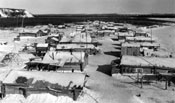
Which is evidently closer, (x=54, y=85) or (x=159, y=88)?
(x=54, y=85)

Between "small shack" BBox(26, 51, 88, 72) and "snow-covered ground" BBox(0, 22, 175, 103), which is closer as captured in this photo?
"snow-covered ground" BBox(0, 22, 175, 103)

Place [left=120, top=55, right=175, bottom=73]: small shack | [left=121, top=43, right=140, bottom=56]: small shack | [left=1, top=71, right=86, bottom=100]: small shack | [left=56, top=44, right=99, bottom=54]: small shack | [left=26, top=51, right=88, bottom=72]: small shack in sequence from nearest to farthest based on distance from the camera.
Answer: [left=1, top=71, right=86, bottom=100]: small shack → [left=120, top=55, right=175, bottom=73]: small shack → [left=26, top=51, right=88, bottom=72]: small shack → [left=121, top=43, right=140, bottom=56]: small shack → [left=56, top=44, right=99, bottom=54]: small shack

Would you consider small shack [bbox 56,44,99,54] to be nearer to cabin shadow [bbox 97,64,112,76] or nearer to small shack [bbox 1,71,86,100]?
cabin shadow [bbox 97,64,112,76]

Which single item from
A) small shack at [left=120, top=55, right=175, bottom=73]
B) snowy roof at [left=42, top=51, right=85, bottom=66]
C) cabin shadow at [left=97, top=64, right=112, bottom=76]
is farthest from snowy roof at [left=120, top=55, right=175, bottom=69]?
snowy roof at [left=42, top=51, right=85, bottom=66]

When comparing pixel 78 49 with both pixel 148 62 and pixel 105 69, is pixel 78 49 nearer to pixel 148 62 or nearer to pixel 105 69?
pixel 105 69

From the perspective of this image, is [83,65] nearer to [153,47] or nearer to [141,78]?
[141,78]

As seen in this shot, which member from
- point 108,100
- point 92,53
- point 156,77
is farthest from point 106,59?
point 108,100

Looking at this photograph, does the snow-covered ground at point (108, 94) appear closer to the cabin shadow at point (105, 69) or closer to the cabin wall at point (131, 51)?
the cabin shadow at point (105, 69)

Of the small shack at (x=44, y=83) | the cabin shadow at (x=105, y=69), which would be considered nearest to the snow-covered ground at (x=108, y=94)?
the cabin shadow at (x=105, y=69)

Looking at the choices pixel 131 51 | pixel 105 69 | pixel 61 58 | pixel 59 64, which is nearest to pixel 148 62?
pixel 105 69
